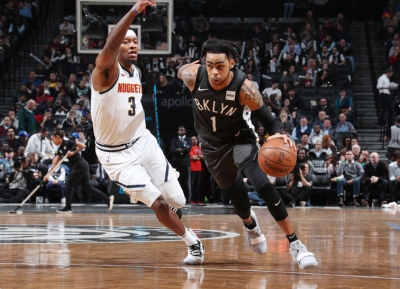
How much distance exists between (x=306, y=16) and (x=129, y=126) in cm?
2049

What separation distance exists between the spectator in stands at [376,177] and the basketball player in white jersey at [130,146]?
38.4 ft

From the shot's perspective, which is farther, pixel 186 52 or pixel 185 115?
pixel 186 52

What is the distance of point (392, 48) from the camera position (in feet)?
75.2

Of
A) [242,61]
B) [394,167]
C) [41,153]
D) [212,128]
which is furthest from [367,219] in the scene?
[242,61]

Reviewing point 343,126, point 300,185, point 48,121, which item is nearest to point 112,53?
point 300,185

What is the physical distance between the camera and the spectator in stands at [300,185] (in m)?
16.7

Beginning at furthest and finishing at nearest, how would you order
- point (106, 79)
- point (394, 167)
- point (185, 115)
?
1. point (185, 115)
2. point (394, 167)
3. point (106, 79)

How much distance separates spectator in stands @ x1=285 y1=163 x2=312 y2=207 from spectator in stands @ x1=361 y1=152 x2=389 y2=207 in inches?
60.6

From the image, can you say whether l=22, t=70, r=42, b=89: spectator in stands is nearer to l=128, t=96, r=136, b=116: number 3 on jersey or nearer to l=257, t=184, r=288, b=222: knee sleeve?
l=128, t=96, r=136, b=116: number 3 on jersey

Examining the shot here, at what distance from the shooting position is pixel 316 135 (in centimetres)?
1845

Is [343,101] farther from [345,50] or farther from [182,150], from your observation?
[182,150]

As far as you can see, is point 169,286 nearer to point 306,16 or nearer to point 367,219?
point 367,219

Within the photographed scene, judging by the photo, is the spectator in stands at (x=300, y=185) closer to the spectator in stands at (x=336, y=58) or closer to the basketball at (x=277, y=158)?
the spectator in stands at (x=336, y=58)

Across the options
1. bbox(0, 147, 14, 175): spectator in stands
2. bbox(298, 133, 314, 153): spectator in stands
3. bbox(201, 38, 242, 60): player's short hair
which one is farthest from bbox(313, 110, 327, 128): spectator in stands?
bbox(201, 38, 242, 60): player's short hair
